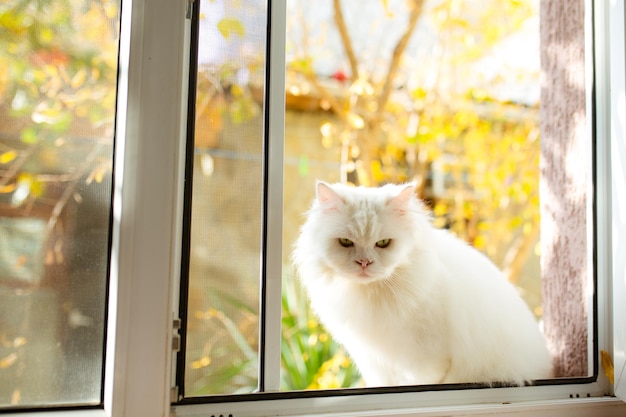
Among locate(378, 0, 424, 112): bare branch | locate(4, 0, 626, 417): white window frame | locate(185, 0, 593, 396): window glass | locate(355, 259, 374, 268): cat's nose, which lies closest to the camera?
locate(4, 0, 626, 417): white window frame

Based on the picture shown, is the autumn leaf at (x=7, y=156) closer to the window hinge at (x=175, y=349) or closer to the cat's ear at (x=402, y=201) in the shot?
the window hinge at (x=175, y=349)

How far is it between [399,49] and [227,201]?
6.91 ft

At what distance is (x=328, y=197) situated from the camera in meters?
1.40

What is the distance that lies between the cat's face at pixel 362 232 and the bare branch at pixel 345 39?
168 centimetres

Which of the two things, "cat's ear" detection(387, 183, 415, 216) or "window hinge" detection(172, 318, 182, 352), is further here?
"cat's ear" detection(387, 183, 415, 216)

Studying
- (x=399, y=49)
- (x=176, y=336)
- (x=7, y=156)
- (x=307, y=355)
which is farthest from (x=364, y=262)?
(x=399, y=49)

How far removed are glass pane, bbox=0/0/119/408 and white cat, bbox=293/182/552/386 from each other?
637 mm

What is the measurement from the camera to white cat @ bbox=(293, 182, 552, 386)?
4.33ft

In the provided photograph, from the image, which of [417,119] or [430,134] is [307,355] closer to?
[430,134]

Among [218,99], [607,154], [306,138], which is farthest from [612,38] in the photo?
[306,138]

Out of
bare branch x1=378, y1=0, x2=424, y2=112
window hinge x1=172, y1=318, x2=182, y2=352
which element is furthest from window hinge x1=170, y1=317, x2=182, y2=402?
bare branch x1=378, y1=0, x2=424, y2=112

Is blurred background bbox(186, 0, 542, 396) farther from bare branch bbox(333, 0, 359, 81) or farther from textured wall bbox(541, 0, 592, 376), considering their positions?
textured wall bbox(541, 0, 592, 376)

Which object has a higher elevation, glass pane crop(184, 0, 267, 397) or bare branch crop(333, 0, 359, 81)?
bare branch crop(333, 0, 359, 81)

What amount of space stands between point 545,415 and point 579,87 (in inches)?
38.1
